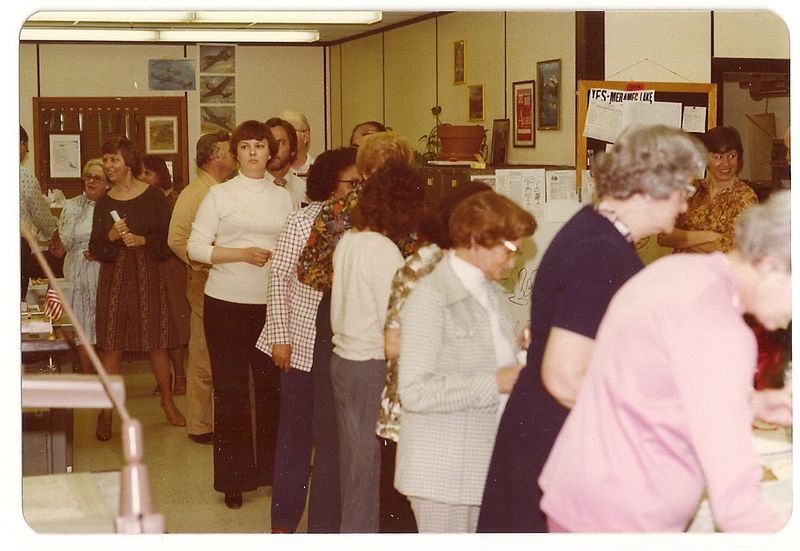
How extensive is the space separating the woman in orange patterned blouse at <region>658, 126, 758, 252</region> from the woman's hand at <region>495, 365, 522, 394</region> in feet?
1.30

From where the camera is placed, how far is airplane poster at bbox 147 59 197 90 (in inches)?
206

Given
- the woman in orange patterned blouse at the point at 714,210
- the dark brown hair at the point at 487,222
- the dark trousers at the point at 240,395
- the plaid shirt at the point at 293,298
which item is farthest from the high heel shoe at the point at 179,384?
the woman in orange patterned blouse at the point at 714,210

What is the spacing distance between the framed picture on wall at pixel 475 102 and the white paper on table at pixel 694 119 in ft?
6.19

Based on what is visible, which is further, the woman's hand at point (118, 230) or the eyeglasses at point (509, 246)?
the woman's hand at point (118, 230)

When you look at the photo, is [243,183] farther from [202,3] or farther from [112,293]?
[202,3]

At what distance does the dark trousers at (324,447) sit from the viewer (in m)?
2.93

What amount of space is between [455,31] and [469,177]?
1.64 metres

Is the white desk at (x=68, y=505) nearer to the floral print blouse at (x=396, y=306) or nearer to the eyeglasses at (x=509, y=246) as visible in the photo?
the floral print blouse at (x=396, y=306)

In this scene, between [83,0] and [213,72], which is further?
[213,72]

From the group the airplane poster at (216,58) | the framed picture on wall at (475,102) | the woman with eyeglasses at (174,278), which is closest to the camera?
the woman with eyeglasses at (174,278)

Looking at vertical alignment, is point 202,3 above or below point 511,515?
above

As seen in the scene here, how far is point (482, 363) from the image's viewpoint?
2234 millimetres

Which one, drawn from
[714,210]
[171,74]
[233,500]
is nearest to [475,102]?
[171,74]

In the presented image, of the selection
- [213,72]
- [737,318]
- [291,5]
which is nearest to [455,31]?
[213,72]
